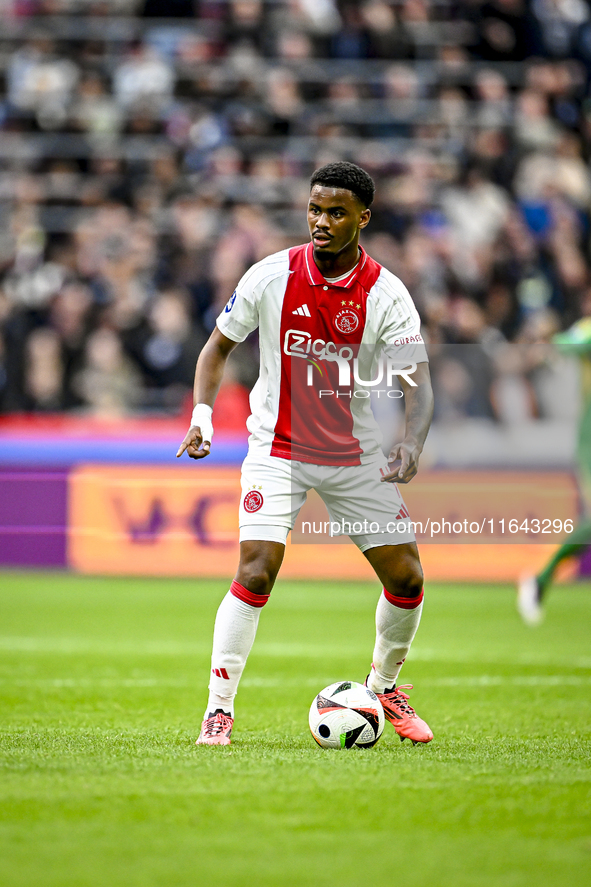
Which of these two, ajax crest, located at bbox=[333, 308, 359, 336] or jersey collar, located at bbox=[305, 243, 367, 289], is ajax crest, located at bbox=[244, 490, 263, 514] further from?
jersey collar, located at bbox=[305, 243, 367, 289]

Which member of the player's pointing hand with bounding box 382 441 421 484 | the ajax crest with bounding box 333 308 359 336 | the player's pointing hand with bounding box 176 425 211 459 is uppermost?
the ajax crest with bounding box 333 308 359 336

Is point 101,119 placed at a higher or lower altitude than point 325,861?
higher

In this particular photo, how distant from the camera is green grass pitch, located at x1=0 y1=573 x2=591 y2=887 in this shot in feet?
10.8

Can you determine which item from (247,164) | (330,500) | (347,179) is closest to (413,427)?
(330,500)

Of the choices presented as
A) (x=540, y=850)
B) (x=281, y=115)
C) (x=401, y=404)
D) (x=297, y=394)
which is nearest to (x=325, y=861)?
(x=540, y=850)

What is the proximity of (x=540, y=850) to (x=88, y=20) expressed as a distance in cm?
1487

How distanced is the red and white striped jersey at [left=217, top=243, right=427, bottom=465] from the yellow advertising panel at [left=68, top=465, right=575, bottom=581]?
661 centimetres

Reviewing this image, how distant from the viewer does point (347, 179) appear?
5.09 metres

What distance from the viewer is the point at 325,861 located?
3314mm

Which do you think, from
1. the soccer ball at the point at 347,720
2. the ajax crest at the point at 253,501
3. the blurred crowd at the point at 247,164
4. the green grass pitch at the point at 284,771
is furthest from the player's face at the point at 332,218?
the blurred crowd at the point at 247,164

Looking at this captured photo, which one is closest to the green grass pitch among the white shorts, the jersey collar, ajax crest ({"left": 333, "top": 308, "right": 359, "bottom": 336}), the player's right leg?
the player's right leg

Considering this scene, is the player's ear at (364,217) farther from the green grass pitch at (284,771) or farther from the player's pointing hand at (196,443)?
the green grass pitch at (284,771)

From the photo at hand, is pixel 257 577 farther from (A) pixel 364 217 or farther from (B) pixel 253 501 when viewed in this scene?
(A) pixel 364 217

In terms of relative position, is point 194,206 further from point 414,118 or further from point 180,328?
point 414,118
